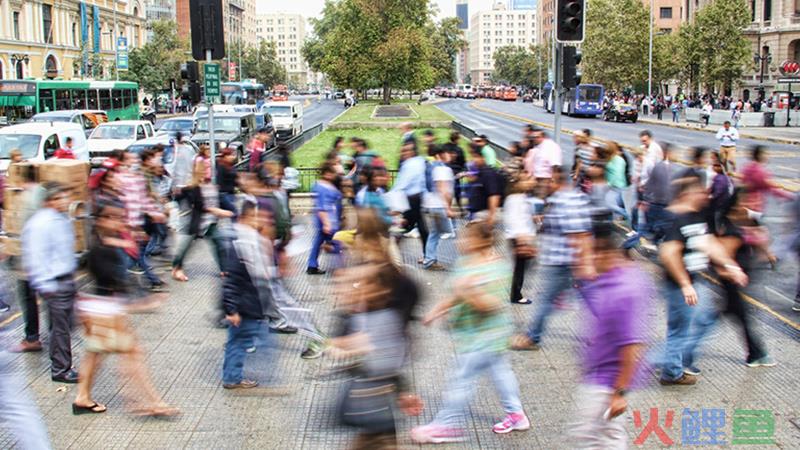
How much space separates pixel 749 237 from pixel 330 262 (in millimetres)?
6416

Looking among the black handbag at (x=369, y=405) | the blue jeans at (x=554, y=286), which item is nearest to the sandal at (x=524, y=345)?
the blue jeans at (x=554, y=286)

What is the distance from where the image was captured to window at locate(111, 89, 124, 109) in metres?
42.2

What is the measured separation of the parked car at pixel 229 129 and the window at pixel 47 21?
50884mm

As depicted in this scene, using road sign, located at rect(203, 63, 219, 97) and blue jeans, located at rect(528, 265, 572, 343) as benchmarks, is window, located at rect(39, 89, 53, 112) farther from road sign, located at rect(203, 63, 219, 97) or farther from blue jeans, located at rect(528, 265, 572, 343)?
blue jeans, located at rect(528, 265, 572, 343)

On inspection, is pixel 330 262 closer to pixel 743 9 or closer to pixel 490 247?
pixel 490 247

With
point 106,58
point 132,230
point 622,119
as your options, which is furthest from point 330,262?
point 106,58

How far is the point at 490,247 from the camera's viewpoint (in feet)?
19.7

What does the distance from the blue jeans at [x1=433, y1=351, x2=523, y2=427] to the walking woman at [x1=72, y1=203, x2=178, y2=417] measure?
2.41 metres

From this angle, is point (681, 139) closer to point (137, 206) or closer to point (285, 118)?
point (285, 118)

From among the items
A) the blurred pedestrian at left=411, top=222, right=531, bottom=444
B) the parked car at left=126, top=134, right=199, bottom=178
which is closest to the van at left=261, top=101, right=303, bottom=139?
the parked car at left=126, top=134, right=199, bottom=178

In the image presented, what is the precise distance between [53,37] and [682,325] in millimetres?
75737

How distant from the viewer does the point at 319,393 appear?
749 centimetres

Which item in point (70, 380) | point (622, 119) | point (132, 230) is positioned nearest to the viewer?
point (70, 380)

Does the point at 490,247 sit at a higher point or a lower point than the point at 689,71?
lower
